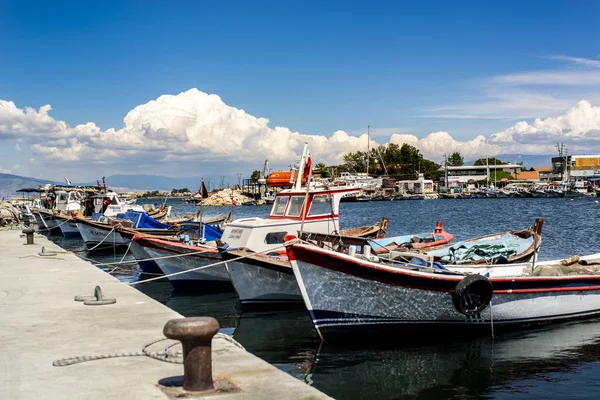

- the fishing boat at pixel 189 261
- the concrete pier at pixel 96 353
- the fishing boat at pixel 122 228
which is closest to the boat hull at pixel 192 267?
the fishing boat at pixel 189 261

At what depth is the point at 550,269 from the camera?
14453mm

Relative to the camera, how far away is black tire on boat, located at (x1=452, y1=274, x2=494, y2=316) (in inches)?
494

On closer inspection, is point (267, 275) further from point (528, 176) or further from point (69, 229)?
point (528, 176)

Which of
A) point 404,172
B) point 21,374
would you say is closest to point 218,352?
point 21,374

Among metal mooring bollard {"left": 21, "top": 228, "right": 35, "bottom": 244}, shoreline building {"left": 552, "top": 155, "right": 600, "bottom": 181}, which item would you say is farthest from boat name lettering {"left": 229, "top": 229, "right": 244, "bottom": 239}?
shoreline building {"left": 552, "top": 155, "right": 600, "bottom": 181}

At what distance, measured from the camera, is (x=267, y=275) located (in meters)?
16.0

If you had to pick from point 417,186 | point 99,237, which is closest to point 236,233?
point 99,237

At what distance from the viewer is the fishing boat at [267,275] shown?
51.6ft

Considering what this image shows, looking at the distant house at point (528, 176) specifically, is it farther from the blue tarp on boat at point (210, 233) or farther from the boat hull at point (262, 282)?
the boat hull at point (262, 282)

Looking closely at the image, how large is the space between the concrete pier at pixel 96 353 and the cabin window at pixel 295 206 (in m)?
6.25

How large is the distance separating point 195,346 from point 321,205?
42.8 ft

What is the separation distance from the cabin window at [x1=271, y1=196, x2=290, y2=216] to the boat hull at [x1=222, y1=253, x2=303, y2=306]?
11.1 ft

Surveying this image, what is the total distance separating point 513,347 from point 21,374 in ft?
30.9

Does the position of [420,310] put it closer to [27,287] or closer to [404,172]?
[27,287]
